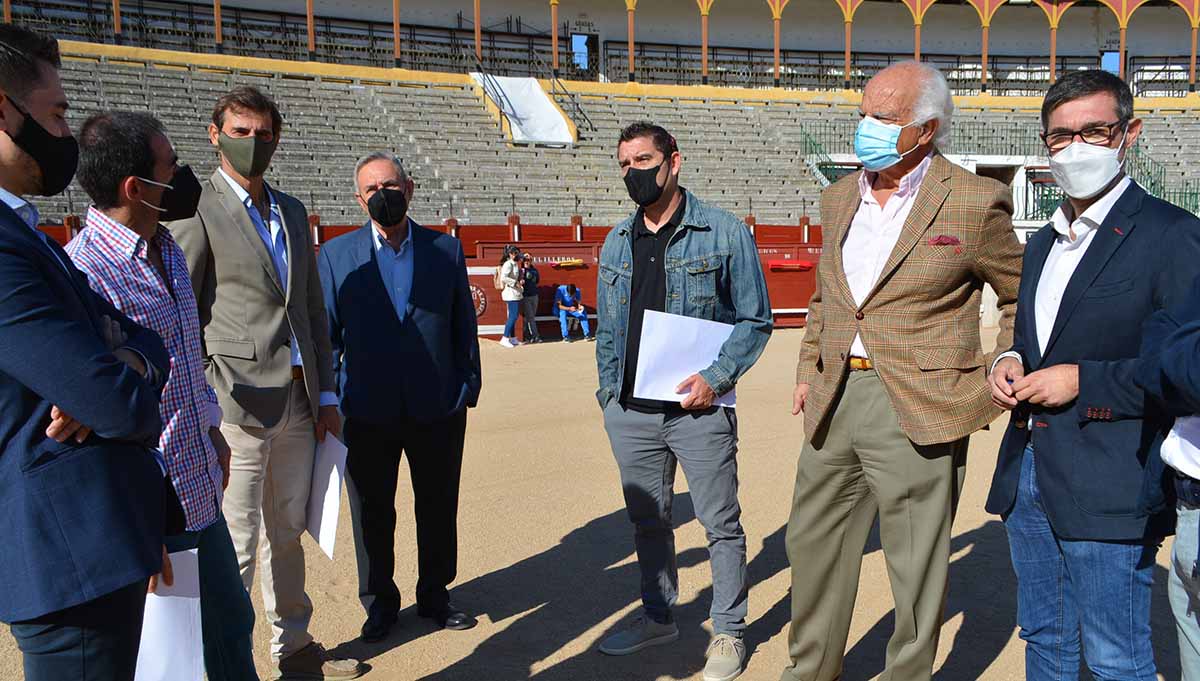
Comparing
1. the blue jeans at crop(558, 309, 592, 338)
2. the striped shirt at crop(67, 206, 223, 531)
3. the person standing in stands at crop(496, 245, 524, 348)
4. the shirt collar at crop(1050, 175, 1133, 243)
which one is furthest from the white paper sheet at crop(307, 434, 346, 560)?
the blue jeans at crop(558, 309, 592, 338)

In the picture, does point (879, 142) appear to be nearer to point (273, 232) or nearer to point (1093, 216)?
point (1093, 216)

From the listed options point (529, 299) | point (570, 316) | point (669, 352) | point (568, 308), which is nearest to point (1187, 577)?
point (669, 352)

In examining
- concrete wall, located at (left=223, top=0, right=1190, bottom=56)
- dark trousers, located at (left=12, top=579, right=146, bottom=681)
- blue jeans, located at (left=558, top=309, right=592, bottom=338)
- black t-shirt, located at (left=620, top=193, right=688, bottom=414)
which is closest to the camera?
dark trousers, located at (left=12, top=579, right=146, bottom=681)

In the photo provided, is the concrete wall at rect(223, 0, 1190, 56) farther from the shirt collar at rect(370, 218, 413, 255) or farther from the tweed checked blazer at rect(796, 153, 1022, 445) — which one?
the tweed checked blazer at rect(796, 153, 1022, 445)

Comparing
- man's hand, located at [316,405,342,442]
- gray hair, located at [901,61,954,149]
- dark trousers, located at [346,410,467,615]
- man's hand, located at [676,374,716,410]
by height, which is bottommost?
dark trousers, located at [346,410,467,615]

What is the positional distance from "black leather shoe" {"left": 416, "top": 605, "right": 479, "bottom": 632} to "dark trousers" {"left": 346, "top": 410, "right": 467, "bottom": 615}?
3cm

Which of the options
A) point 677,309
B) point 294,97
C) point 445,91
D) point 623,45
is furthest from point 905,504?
point 623,45

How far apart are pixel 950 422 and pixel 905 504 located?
0.98 feet

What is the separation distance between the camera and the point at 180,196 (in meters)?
2.21

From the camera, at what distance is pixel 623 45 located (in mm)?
32062

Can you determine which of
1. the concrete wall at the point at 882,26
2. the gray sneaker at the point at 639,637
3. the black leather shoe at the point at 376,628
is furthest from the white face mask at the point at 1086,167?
the concrete wall at the point at 882,26

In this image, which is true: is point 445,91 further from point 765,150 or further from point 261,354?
point 261,354

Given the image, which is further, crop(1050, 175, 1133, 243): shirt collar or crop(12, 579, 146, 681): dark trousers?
crop(1050, 175, 1133, 243): shirt collar

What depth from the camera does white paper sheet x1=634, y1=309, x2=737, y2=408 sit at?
3.13m
